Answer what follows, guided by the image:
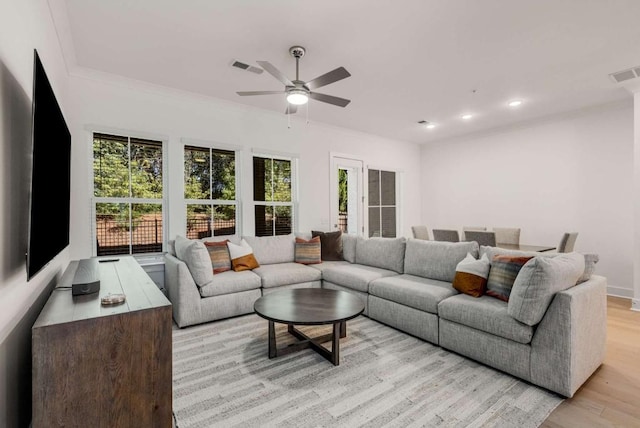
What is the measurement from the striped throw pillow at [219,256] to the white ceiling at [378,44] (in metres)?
1.96

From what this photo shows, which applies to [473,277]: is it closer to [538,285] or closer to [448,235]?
[538,285]

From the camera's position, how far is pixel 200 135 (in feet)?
13.9

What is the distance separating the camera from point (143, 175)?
12.9ft

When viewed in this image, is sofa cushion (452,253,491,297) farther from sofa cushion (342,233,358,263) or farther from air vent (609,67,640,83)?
air vent (609,67,640,83)

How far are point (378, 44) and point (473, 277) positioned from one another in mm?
2282

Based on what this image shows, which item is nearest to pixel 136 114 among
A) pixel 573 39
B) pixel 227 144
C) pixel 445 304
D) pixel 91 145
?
pixel 91 145

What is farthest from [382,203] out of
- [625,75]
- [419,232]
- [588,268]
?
[588,268]

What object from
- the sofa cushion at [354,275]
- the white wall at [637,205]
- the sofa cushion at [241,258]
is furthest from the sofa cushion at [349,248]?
the white wall at [637,205]

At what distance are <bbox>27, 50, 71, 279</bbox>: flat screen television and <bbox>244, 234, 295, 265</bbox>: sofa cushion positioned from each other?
2348mm

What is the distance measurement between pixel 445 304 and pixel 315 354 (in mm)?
1210

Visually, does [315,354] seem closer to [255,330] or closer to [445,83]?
[255,330]

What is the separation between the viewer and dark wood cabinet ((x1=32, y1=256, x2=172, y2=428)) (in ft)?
4.07

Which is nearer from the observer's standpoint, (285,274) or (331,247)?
(285,274)

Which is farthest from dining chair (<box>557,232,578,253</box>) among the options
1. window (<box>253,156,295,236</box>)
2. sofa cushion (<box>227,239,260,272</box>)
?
sofa cushion (<box>227,239,260,272</box>)
